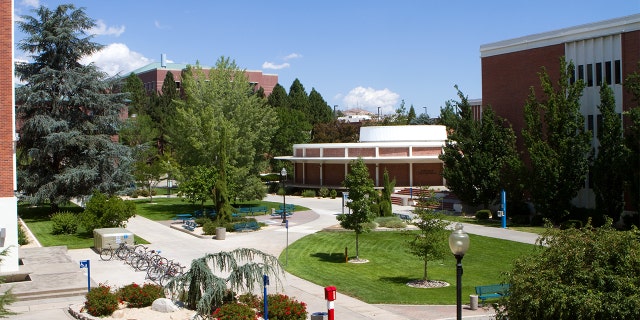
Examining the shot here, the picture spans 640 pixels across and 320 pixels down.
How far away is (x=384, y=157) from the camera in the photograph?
5981cm

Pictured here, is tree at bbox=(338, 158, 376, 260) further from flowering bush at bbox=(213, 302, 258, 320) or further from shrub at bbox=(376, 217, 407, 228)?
flowering bush at bbox=(213, 302, 258, 320)

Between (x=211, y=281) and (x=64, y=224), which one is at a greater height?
(x=211, y=281)

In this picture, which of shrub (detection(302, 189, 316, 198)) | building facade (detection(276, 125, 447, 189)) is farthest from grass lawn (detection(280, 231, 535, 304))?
shrub (detection(302, 189, 316, 198))

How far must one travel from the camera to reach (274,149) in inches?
3076

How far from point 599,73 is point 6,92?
3403 cm

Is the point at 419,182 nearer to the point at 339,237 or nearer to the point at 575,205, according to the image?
the point at 575,205

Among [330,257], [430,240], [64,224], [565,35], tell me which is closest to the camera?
[430,240]

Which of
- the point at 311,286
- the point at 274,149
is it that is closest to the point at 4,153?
the point at 311,286

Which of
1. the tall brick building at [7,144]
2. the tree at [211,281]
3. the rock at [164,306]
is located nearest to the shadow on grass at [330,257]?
the tree at [211,281]

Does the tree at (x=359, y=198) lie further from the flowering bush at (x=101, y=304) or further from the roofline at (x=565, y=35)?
the roofline at (x=565, y=35)

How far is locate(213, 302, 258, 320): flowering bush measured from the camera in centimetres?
1576

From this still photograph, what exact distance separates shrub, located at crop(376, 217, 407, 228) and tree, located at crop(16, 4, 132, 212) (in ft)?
65.0

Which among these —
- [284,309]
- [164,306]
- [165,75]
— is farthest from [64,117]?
[165,75]

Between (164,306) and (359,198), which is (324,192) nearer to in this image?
(359,198)
